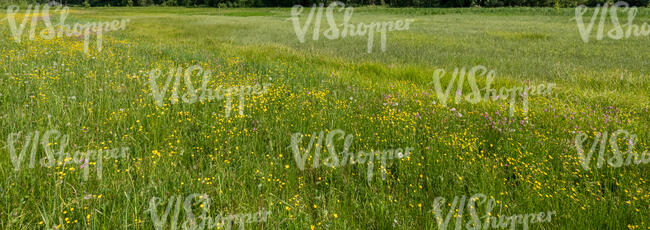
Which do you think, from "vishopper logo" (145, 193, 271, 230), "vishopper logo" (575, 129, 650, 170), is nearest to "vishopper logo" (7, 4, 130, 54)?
"vishopper logo" (145, 193, 271, 230)

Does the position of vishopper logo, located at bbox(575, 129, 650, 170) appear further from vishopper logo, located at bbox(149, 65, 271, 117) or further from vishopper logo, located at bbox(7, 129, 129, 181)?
vishopper logo, located at bbox(7, 129, 129, 181)

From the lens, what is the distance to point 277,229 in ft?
5.94

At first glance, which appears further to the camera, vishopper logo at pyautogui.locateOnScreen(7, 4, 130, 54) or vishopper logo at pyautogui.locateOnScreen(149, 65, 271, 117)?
vishopper logo at pyautogui.locateOnScreen(7, 4, 130, 54)

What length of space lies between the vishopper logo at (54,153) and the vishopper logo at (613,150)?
4068 mm

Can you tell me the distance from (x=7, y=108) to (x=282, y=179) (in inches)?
136

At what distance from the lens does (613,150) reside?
9.16 ft

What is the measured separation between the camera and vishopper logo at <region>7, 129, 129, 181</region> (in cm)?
222

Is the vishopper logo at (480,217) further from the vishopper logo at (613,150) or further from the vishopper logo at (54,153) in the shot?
the vishopper logo at (54,153)

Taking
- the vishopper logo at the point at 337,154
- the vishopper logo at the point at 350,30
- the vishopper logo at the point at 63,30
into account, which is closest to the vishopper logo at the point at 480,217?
the vishopper logo at the point at 337,154

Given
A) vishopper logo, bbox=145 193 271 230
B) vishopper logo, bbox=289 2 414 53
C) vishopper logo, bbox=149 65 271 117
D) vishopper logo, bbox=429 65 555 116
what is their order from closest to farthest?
vishopper logo, bbox=145 193 271 230, vishopper logo, bbox=149 65 271 117, vishopper logo, bbox=429 65 555 116, vishopper logo, bbox=289 2 414 53

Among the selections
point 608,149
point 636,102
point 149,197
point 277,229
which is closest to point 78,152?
point 149,197

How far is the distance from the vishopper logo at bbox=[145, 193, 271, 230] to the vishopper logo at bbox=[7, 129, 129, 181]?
1.93ft

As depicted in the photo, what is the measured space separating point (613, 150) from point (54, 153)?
16.4 ft

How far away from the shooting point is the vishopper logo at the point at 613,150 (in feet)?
8.72
